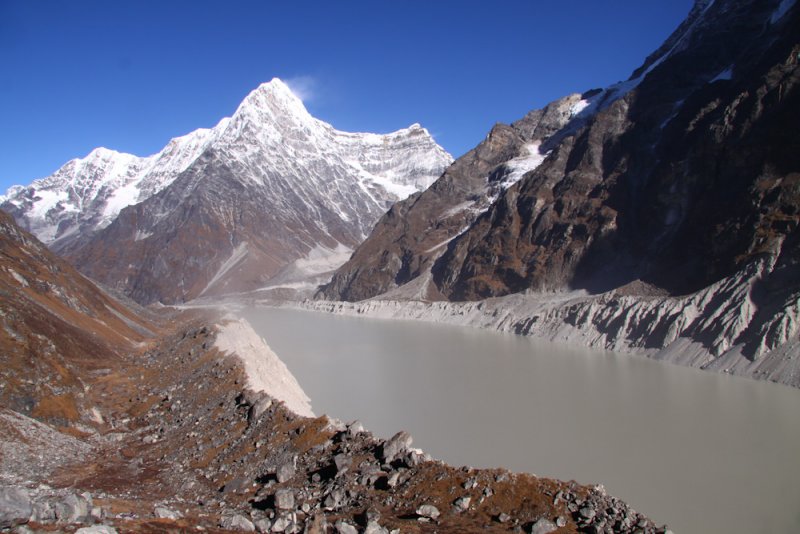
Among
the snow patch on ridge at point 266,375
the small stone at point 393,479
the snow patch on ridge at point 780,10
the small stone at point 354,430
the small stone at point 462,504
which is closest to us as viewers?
the small stone at point 462,504

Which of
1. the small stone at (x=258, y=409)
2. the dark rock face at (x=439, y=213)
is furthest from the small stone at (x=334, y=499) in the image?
the dark rock face at (x=439, y=213)

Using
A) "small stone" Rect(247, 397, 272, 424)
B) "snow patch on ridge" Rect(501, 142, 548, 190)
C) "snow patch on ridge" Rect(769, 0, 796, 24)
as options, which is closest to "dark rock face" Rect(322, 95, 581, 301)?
"snow patch on ridge" Rect(501, 142, 548, 190)

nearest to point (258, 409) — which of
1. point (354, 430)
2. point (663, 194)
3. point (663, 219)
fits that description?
point (354, 430)

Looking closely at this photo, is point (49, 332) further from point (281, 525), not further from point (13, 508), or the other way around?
point (13, 508)

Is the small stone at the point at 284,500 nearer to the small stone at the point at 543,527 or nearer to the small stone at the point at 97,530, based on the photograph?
the small stone at the point at 97,530

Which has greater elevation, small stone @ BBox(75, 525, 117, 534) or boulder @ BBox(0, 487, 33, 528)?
boulder @ BBox(0, 487, 33, 528)

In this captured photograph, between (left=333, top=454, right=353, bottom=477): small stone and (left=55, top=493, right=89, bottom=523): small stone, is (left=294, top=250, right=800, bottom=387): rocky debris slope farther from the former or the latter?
(left=55, top=493, right=89, bottom=523): small stone
